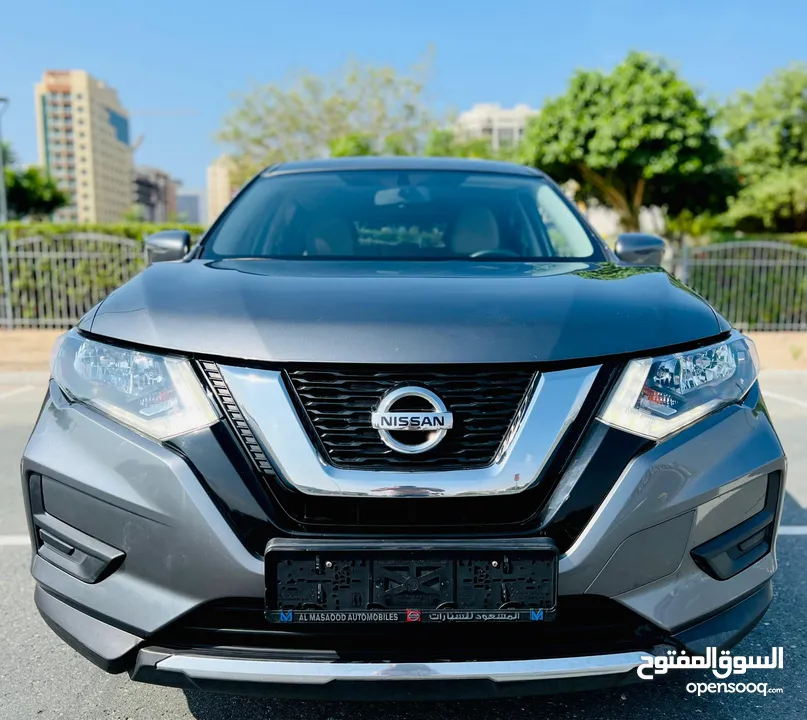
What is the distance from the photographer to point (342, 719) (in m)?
1.89

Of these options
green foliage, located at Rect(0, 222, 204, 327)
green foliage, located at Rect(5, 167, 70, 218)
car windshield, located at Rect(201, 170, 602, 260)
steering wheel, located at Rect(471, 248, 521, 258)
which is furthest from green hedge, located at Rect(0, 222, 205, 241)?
green foliage, located at Rect(5, 167, 70, 218)

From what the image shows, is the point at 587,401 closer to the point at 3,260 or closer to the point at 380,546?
the point at 380,546

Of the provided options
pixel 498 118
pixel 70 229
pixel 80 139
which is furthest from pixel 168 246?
pixel 80 139

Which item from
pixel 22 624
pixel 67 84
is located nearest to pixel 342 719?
pixel 22 624

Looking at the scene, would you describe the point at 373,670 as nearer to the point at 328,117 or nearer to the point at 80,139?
the point at 328,117

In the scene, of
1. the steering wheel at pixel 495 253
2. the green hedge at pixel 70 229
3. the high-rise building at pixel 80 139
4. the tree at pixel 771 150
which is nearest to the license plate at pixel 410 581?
the steering wheel at pixel 495 253

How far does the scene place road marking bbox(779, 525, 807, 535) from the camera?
337 centimetres

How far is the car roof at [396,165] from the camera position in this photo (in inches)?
129

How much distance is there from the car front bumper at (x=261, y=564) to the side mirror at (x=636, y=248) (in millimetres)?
1244

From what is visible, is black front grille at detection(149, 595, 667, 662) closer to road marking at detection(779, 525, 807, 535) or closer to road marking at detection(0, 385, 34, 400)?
road marking at detection(779, 525, 807, 535)

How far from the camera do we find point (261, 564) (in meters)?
1.49

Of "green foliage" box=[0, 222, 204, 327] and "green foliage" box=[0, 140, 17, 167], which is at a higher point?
"green foliage" box=[0, 140, 17, 167]

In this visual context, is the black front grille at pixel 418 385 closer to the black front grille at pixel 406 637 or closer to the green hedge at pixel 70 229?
the black front grille at pixel 406 637

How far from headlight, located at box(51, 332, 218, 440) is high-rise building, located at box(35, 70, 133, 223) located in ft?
587
